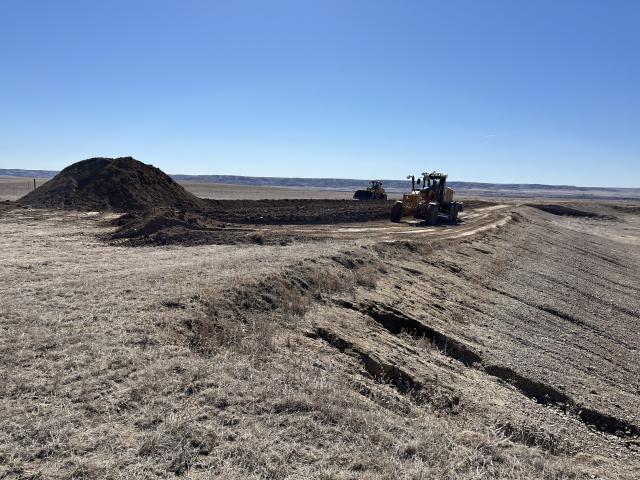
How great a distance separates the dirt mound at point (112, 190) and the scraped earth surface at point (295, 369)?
12.2 meters

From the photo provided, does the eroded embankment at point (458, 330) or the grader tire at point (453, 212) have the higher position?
the grader tire at point (453, 212)

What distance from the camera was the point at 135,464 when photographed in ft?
16.4

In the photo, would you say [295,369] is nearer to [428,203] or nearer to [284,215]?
[284,215]

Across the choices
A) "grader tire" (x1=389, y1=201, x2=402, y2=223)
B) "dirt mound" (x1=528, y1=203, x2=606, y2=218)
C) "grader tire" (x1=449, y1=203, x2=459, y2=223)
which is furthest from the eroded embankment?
"dirt mound" (x1=528, y1=203, x2=606, y2=218)

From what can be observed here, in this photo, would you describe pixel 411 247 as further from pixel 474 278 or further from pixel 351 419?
pixel 351 419

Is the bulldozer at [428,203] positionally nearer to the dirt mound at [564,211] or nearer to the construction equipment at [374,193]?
the construction equipment at [374,193]

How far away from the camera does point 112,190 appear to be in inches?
1209

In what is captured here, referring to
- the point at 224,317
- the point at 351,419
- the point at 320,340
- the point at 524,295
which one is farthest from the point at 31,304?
the point at 524,295

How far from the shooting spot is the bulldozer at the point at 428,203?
99.5 feet

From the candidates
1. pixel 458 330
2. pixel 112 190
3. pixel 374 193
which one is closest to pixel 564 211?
pixel 374 193

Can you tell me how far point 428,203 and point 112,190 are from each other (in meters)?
18.1

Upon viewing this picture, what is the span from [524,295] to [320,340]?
11074mm

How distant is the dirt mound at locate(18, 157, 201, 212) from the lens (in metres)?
29.5

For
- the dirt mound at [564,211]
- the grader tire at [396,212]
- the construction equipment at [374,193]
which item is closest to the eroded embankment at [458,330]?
the grader tire at [396,212]
